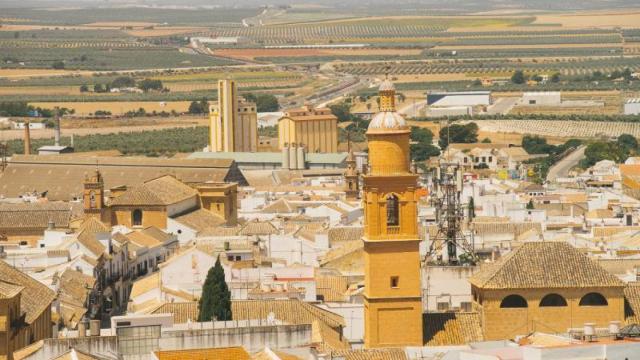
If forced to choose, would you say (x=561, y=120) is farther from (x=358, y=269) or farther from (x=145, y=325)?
(x=145, y=325)

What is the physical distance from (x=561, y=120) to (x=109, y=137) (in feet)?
91.3

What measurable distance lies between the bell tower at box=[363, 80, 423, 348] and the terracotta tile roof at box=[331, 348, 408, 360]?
235 cm

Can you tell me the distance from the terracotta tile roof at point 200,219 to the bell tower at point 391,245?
27105 millimetres

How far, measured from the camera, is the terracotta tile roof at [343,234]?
51.5 meters

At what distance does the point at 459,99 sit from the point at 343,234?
325ft

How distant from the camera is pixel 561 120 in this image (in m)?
135

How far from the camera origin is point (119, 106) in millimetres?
161750

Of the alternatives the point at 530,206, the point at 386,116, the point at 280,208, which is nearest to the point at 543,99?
the point at 280,208

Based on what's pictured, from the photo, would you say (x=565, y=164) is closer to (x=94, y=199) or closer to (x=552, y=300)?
(x=94, y=199)

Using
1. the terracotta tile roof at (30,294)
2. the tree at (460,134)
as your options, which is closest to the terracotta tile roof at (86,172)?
the tree at (460,134)

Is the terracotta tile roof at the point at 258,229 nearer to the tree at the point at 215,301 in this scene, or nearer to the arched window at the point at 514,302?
the tree at the point at 215,301

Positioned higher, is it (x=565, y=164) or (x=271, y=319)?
(x=565, y=164)

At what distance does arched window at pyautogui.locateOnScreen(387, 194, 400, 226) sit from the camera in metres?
32.2

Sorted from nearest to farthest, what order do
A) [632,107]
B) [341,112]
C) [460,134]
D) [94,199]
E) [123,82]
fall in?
[94,199]
[460,134]
[341,112]
[632,107]
[123,82]
